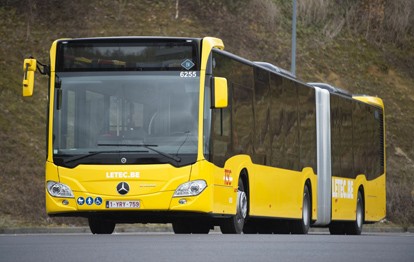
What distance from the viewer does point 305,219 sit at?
28078 mm

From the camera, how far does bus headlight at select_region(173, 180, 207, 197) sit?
21188mm

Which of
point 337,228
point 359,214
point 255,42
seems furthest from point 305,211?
point 255,42

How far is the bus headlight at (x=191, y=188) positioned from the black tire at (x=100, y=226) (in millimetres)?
2928

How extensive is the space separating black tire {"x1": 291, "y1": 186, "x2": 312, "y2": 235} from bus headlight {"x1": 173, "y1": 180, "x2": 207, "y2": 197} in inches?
267

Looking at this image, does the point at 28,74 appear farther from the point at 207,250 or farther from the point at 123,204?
the point at 207,250

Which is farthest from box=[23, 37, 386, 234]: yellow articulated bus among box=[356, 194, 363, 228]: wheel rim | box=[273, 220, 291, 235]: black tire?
box=[356, 194, 363, 228]: wheel rim

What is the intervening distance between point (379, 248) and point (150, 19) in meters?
35.8

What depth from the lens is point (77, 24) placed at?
50.0 meters

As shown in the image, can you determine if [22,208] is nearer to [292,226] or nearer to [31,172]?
[31,172]

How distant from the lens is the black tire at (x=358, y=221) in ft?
105

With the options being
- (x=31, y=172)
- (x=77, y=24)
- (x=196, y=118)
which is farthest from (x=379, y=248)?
(x=77, y=24)

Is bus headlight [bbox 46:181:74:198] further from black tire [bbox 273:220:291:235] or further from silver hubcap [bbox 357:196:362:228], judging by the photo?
silver hubcap [bbox 357:196:362:228]

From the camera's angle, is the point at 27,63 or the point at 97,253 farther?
the point at 27,63

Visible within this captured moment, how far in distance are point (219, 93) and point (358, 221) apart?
1209 cm
